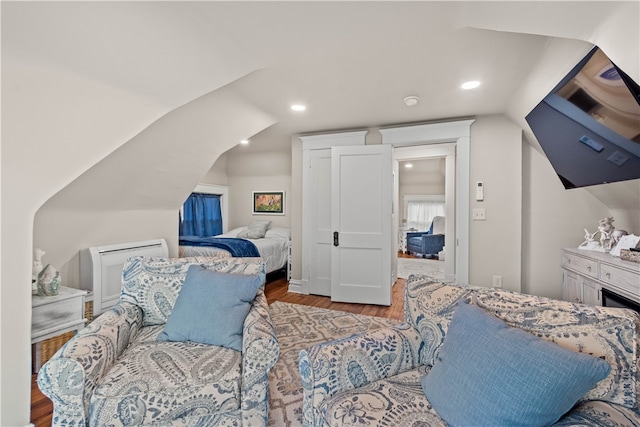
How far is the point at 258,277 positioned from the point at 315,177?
2315mm

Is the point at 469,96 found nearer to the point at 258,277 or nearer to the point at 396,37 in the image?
the point at 396,37

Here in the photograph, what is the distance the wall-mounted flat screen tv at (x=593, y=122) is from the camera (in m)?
1.43

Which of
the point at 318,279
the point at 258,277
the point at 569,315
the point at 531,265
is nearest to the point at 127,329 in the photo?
the point at 258,277

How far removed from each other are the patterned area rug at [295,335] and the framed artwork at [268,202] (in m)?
2.42

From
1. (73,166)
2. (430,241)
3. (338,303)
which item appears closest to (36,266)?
(73,166)

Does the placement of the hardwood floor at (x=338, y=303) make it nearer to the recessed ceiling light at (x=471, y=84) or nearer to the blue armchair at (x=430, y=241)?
the recessed ceiling light at (x=471, y=84)

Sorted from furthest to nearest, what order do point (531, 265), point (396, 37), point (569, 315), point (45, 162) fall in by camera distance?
1. point (531, 265)
2. point (396, 37)
3. point (45, 162)
4. point (569, 315)

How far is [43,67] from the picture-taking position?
1365mm

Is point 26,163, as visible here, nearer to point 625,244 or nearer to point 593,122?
point 593,122

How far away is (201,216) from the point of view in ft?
18.2

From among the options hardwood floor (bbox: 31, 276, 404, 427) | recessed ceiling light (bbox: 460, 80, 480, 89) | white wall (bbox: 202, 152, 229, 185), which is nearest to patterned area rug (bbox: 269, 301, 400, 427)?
hardwood floor (bbox: 31, 276, 404, 427)

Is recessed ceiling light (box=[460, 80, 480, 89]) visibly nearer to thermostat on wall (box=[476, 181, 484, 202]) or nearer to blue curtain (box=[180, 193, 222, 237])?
thermostat on wall (box=[476, 181, 484, 202])

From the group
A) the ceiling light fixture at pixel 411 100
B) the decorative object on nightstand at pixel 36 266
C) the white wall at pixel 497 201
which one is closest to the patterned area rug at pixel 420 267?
the white wall at pixel 497 201

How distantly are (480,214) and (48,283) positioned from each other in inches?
153
